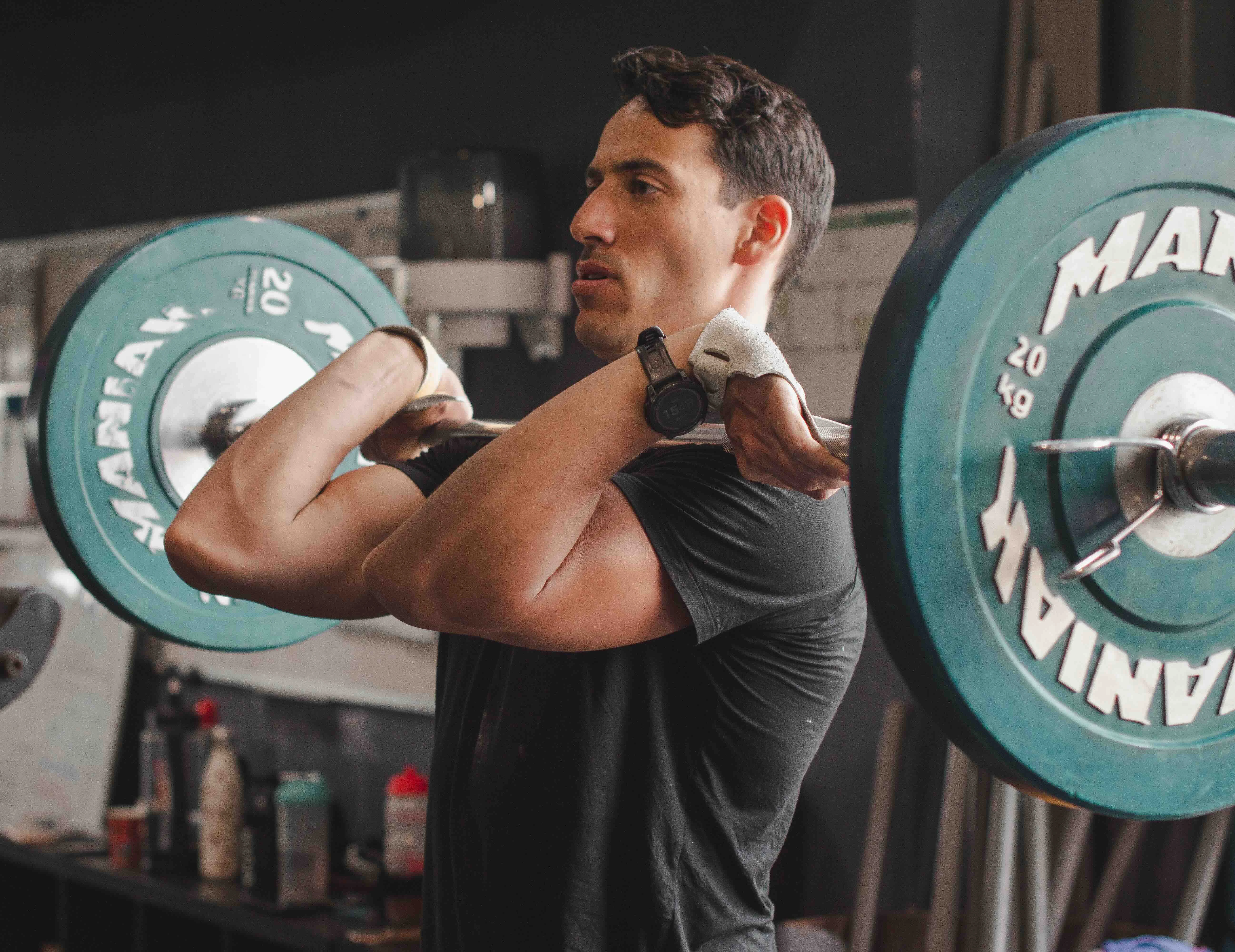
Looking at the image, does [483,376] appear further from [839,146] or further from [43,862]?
[43,862]

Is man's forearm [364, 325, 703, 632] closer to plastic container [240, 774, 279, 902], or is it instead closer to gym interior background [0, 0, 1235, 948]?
gym interior background [0, 0, 1235, 948]

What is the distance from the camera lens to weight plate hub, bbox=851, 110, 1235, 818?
87 centimetres

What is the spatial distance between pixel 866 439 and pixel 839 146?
153 centimetres

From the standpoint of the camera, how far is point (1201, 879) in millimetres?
2057

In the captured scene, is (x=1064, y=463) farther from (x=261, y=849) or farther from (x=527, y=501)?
(x=261, y=849)

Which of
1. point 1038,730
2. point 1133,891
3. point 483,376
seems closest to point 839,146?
point 483,376

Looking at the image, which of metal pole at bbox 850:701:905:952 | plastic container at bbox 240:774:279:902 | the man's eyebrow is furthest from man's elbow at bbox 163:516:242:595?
plastic container at bbox 240:774:279:902

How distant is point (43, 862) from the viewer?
3.46m

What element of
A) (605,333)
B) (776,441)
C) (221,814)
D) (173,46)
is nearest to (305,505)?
(605,333)

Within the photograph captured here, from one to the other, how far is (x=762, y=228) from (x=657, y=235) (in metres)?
0.12

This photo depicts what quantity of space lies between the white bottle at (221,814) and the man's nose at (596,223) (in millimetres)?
2280

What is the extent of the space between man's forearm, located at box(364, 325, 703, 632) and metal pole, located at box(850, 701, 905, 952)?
1288mm

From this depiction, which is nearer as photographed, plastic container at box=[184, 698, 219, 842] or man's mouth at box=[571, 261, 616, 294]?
man's mouth at box=[571, 261, 616, 294]

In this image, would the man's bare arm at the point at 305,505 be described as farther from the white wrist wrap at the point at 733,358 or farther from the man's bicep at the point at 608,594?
the white wrist wrap at the point at 733,358
